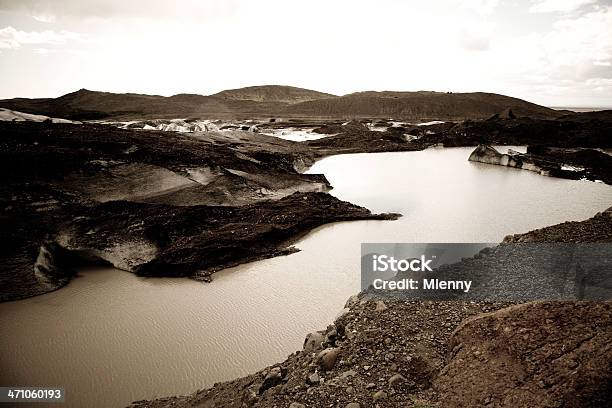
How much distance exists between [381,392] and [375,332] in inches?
33.1

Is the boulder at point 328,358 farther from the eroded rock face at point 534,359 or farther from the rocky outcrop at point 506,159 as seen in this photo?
the rocky outcrop at point 506,159

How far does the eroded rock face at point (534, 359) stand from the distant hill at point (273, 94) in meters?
92.1

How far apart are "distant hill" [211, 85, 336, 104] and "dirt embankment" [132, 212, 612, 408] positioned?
91.3 meters

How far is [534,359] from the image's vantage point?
2.65 m

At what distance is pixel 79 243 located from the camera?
7.30 meters

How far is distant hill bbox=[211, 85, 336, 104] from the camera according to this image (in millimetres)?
92756

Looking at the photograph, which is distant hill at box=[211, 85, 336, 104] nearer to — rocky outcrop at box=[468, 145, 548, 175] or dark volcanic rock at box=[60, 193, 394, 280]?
rocky outcrop at box=[468, 145, 548, 175]

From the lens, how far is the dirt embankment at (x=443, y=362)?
244 centimetres

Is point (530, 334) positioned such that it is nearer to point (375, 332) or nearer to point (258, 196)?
point (375, 332)

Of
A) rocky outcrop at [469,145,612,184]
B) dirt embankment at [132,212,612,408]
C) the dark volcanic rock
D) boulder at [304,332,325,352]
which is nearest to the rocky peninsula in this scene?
the dark volcanic rock

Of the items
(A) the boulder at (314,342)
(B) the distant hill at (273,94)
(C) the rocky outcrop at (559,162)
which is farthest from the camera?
(B) the distant hill at (273,94)

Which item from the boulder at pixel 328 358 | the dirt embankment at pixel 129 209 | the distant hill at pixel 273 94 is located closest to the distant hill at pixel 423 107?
the distant hill at pixel 273 94

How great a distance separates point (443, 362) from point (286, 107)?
71504mm

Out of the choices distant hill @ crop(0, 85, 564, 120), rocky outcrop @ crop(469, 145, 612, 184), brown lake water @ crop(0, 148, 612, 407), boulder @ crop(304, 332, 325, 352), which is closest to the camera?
boulder @ crop(304, 332, 325, 352)
